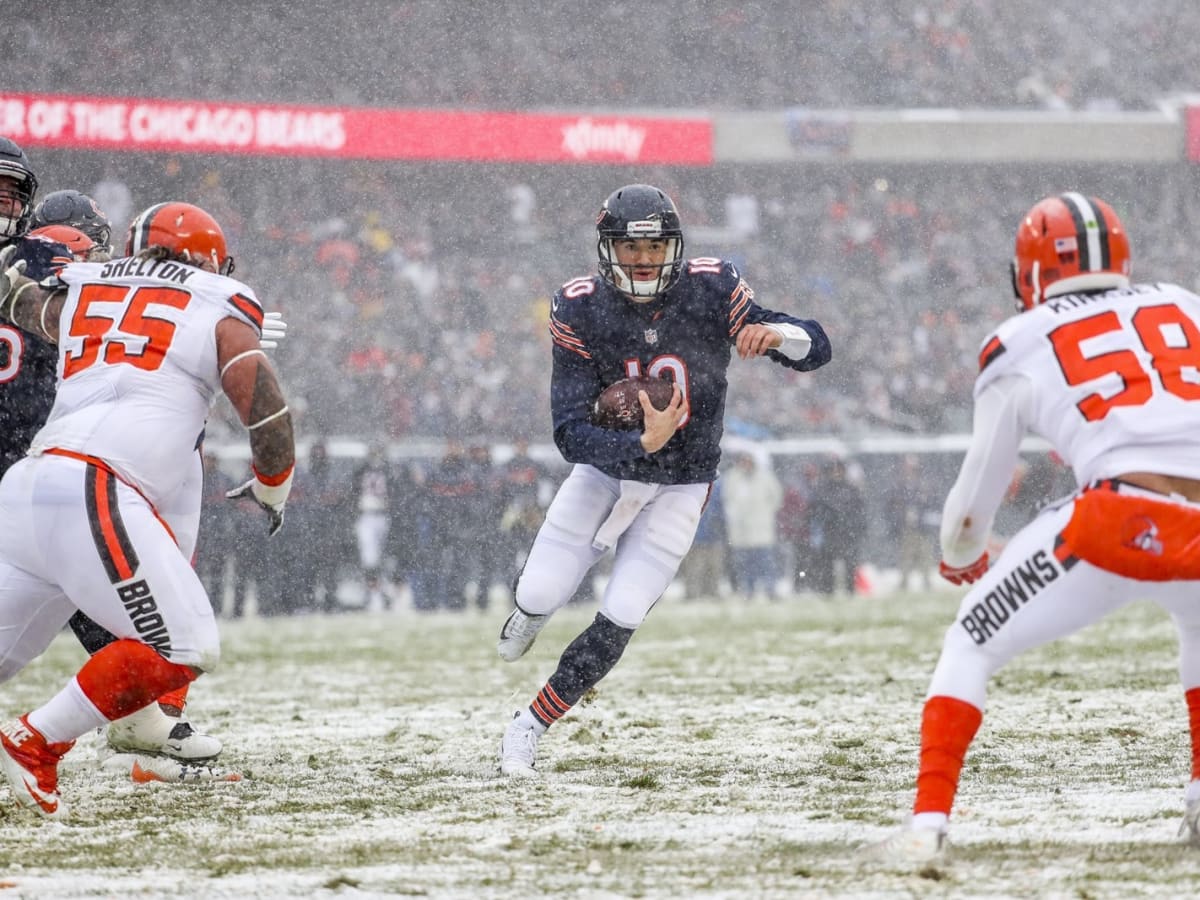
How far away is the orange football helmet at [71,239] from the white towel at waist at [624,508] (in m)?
2.02

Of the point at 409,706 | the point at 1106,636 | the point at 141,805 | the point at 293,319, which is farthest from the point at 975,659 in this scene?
the point at 293,319

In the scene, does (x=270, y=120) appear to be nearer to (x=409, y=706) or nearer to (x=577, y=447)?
(x=409, y=706)

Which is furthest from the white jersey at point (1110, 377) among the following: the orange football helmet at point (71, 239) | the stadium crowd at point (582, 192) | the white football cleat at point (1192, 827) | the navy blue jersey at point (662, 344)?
the stadium crowd at point (582, 192)

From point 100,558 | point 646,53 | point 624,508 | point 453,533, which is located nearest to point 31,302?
point 100,558

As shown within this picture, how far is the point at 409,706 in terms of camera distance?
714cm

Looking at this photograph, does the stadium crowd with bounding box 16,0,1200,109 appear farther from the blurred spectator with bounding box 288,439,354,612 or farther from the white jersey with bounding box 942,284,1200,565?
the white jersey with bounding box 942,284,1200,565

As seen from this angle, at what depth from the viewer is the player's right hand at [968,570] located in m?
3.67

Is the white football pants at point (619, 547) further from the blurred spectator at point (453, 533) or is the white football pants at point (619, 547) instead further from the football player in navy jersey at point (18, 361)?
the blurred spectator at point (453, 533)

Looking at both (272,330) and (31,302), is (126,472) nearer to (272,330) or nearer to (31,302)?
(31,302)

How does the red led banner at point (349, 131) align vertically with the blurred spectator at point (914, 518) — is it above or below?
above

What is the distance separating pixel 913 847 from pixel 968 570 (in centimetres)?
72

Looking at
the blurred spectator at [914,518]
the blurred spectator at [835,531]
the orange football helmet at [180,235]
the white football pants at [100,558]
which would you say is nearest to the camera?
the white football pants at [100,558]

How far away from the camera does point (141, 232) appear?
14.9 ft

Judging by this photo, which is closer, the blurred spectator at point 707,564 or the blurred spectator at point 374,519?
the blurred spectator at point 374,519
